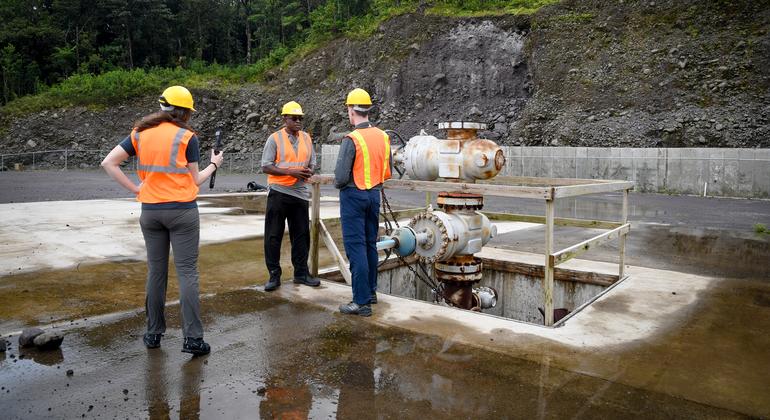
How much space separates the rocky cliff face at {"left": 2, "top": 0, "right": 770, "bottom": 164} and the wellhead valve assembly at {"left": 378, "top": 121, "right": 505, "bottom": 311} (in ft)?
63.8

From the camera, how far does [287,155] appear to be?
5.60 metres

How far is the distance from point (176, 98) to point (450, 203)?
2802mm

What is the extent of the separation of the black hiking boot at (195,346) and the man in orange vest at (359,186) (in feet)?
4.30

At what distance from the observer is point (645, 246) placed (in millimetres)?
8867

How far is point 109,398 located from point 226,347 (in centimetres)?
97

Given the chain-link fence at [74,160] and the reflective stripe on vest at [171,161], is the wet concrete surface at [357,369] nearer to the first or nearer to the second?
the reflective stripe on vest at [171,161]

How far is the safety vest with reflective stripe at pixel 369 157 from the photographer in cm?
484

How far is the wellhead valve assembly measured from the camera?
5.41 meters

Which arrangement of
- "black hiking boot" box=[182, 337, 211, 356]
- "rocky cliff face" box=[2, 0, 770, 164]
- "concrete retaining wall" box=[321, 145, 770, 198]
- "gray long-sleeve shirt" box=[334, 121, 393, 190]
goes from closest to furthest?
"black hiking boot" box=[182, 337, 211, 356]
"gray long-sleeve shirt" box=[334, 121, 393, 190]
"concrete retaining wall" box=[321, 145, 770, 198]
"rocky cliff face" box=[2, 0, 770, 164]

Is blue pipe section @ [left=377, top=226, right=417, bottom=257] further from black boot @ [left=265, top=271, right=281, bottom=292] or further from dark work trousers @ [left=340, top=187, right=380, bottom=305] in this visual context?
black boot @ [left=265, top=271, right=281, bottom=292]

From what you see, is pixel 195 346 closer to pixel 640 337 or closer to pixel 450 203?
pixel 450 203

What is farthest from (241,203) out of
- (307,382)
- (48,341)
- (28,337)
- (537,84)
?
(537,84)

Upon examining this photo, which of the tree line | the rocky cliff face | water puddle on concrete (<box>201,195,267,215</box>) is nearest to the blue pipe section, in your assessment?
water puddle on concrete (<box>201,195,267,215</box>)

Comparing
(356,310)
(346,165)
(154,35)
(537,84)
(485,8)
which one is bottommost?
(356,310)
